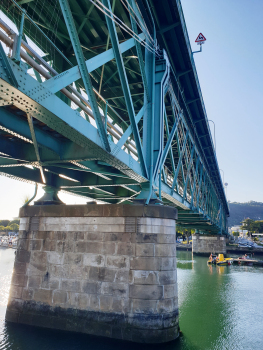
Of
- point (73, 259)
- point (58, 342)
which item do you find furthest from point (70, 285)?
point (58, 342)

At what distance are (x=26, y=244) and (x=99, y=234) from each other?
3792mm

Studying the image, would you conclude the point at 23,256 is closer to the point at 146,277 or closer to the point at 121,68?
the point at 146,277

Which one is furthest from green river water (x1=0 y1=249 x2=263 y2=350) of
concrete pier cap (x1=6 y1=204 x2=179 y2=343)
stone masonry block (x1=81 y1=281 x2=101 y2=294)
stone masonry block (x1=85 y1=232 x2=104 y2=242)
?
stone masonry block (x1=85 y1=232 x2=104 y2=242)

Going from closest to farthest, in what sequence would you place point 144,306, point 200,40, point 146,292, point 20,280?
point 144,306 < point 146,292 < point 20,280 < point 200,40

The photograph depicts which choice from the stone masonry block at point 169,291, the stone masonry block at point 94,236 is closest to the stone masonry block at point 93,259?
the stone masonry block at point 94,236

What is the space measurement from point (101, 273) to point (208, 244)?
202 ft

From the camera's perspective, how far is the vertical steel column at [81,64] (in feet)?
18.7

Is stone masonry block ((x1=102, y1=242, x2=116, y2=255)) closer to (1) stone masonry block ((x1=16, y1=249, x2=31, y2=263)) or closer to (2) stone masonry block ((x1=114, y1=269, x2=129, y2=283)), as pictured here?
(2) stone masonry block ((x1=114, y1=269, x2=129, y2=283))

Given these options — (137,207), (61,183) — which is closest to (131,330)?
(137,207)

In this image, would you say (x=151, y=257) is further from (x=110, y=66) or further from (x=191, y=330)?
(x=110, y=66)

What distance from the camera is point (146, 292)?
9930 mm

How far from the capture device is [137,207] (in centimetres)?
1078

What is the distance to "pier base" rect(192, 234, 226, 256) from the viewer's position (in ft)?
215

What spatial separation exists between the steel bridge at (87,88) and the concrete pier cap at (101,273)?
1555 millimetres
